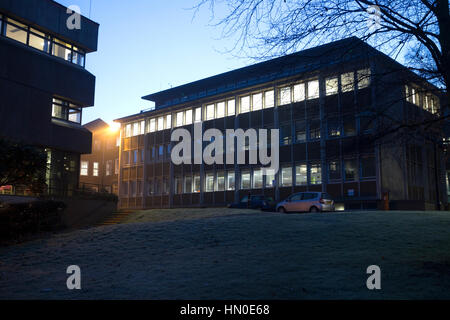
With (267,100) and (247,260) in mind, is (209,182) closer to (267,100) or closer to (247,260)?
(267,100)

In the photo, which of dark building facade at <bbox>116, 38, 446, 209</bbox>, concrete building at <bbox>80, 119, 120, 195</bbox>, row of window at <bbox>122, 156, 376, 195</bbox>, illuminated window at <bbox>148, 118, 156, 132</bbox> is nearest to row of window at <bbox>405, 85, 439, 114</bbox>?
dark building facade at <bbox>116, 38, 446, 209</bbox>

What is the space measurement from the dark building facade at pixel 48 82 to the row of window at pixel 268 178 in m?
16.3

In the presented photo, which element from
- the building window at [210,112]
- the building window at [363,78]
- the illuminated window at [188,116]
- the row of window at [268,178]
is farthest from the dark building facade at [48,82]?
the building window at [363,78]

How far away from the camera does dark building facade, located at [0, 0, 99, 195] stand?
83.2 ft

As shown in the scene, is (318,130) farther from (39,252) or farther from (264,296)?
(39,252)

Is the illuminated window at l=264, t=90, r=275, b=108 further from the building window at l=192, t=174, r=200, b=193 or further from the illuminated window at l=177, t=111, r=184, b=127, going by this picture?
the illuminated window at l=177, t=111, r=184, b=127

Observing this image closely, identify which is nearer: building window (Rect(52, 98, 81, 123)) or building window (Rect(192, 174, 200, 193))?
building window (Rect(52, 98, 81, 123))

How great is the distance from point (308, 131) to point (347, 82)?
13.8 meters

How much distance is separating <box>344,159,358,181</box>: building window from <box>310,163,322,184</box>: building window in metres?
2.22

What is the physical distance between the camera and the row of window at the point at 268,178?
34.3 meters

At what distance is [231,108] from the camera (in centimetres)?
4422

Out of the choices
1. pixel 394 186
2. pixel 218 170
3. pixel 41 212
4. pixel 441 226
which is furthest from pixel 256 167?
pixel 441 226

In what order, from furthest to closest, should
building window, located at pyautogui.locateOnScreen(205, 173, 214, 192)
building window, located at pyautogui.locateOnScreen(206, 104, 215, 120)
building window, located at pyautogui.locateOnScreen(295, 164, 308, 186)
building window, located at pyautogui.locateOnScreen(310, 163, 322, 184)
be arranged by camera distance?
building window, located at pyautogui.locateOnScreen(206, 104, 215, 120) → building window, located at pyautogui.locateOnScreen(205, 173, 214, 192) → building window, located at pyautogui.locateOnScreen(295, 164, 308, 186) → building window, located at pyautogui.locateOnScreen(310, 163, 322, 184)
